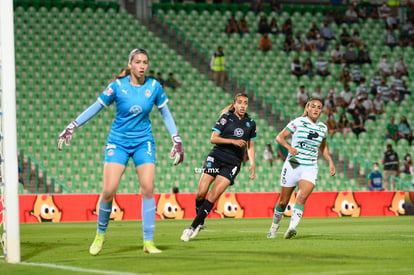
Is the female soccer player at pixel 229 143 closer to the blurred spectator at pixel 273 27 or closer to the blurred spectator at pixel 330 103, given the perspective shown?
the blurred spectator at pixel 330 103

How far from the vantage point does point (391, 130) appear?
34406mm

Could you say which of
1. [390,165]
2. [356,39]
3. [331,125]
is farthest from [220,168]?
[356,39]

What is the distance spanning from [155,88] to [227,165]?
11.8ft

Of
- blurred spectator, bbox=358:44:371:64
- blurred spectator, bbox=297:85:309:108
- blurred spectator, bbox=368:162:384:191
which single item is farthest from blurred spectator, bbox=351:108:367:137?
blurred spectator, bbox=358:44:371:64

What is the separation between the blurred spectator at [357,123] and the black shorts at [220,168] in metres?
20.1

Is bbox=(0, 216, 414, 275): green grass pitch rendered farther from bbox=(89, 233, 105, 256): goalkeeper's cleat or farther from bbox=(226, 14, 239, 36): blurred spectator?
bbox=(226, 14, 239, 36): blurred spectator

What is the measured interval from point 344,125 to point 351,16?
9270 millimetres

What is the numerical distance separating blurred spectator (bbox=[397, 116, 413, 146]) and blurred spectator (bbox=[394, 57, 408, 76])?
4.51m

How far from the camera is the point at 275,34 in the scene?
A: 129 feet

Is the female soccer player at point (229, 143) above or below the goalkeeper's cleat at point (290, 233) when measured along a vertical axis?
above

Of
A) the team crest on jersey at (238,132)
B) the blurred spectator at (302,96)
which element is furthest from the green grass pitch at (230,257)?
the blurred spectator at (302,96)

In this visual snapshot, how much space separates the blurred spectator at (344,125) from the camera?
33938mm

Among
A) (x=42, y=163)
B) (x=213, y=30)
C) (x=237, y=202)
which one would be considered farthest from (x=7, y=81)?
(x=213, y=30)

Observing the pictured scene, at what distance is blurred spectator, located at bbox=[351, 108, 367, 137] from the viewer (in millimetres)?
34188
